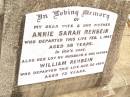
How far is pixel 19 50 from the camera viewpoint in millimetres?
1329

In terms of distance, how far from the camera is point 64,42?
1396mm

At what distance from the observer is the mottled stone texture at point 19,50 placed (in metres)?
1.25

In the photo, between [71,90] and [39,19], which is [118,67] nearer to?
[71,90]

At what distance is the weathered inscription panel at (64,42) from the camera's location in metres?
1.31

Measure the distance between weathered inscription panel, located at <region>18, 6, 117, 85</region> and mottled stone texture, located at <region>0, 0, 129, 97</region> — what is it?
0.02 metres

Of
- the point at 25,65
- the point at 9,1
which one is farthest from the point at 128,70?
the point at 9,1

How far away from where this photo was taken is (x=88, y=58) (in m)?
1.51

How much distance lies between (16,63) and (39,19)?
8.0 inches

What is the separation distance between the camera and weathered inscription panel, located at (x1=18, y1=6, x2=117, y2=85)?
4.30 ft

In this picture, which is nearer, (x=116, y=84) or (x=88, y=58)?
(x=88, y=58)

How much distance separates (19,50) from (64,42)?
18cm

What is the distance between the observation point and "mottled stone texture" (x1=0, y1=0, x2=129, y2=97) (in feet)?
4.09

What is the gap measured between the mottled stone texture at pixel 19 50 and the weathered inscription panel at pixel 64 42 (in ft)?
0.07

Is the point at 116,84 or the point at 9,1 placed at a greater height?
the point at 9,1
